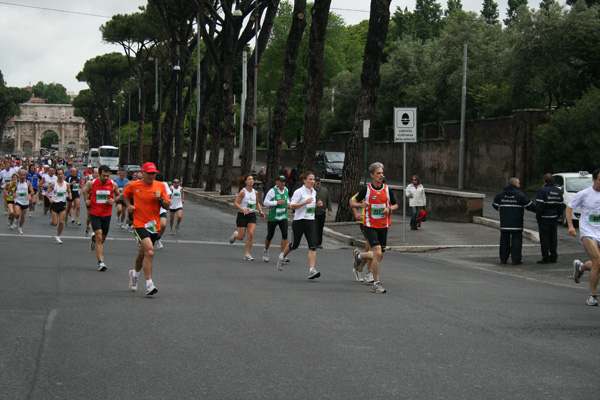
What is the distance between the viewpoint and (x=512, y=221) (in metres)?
16.5

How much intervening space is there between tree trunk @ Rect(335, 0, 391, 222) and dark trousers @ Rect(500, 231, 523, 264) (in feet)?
23.2

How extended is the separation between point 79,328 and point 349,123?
56718mm

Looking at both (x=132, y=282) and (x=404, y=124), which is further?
(x=404, y=124)

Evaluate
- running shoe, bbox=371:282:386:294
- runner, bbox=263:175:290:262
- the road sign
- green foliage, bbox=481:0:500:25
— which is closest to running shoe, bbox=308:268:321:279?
running shoe, bbox=371:282:386:294

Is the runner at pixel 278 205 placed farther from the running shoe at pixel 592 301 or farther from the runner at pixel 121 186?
the runner at pixel 121 186

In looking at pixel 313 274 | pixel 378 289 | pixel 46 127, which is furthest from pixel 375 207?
pixel 46 127

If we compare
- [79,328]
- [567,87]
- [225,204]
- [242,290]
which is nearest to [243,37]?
[225,204]

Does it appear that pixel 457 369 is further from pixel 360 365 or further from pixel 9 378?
pixel 9 378

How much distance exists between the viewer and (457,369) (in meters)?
6.66

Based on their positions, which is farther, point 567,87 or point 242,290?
point 567,87

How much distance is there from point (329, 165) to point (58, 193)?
79.5 ft

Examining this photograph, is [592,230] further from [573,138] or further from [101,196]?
[573,138]

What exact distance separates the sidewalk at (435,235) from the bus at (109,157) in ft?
238

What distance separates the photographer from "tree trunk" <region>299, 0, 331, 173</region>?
25264 millimetres
